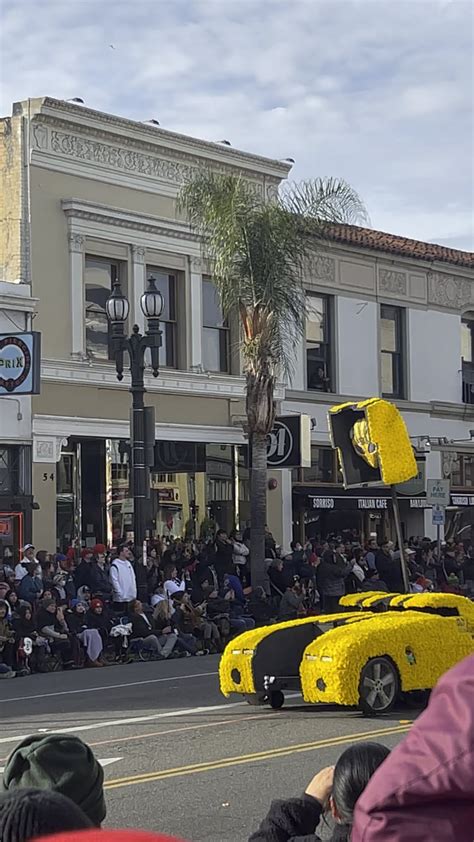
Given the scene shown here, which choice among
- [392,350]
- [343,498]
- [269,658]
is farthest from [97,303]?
[269,658]

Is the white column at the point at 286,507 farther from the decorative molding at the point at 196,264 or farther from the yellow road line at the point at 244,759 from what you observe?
the yellow road line at the point at 244,759

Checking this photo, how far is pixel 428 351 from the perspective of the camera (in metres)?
35.5

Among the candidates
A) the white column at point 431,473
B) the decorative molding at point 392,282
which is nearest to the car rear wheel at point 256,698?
the white column at point 431,473

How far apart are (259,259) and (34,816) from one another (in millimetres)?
23177

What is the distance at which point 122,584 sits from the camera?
2167 cm

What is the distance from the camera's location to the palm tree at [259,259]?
2519 cm

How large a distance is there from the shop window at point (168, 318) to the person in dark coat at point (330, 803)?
79.0 ft

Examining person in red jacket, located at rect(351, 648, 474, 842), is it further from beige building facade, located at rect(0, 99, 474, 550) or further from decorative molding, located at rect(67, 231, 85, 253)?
decorative molding, located at rect(67, 231, 85, 253)

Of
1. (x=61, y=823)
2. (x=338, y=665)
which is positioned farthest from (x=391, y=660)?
(x=61, y=823)

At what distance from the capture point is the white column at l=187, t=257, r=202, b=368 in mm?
28672

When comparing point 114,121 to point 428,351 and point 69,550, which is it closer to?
point 69,550

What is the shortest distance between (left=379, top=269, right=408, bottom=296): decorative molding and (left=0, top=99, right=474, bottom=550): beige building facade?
4 cm

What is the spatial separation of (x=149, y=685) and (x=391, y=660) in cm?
473

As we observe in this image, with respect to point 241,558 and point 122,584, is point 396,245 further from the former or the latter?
point 122,584
